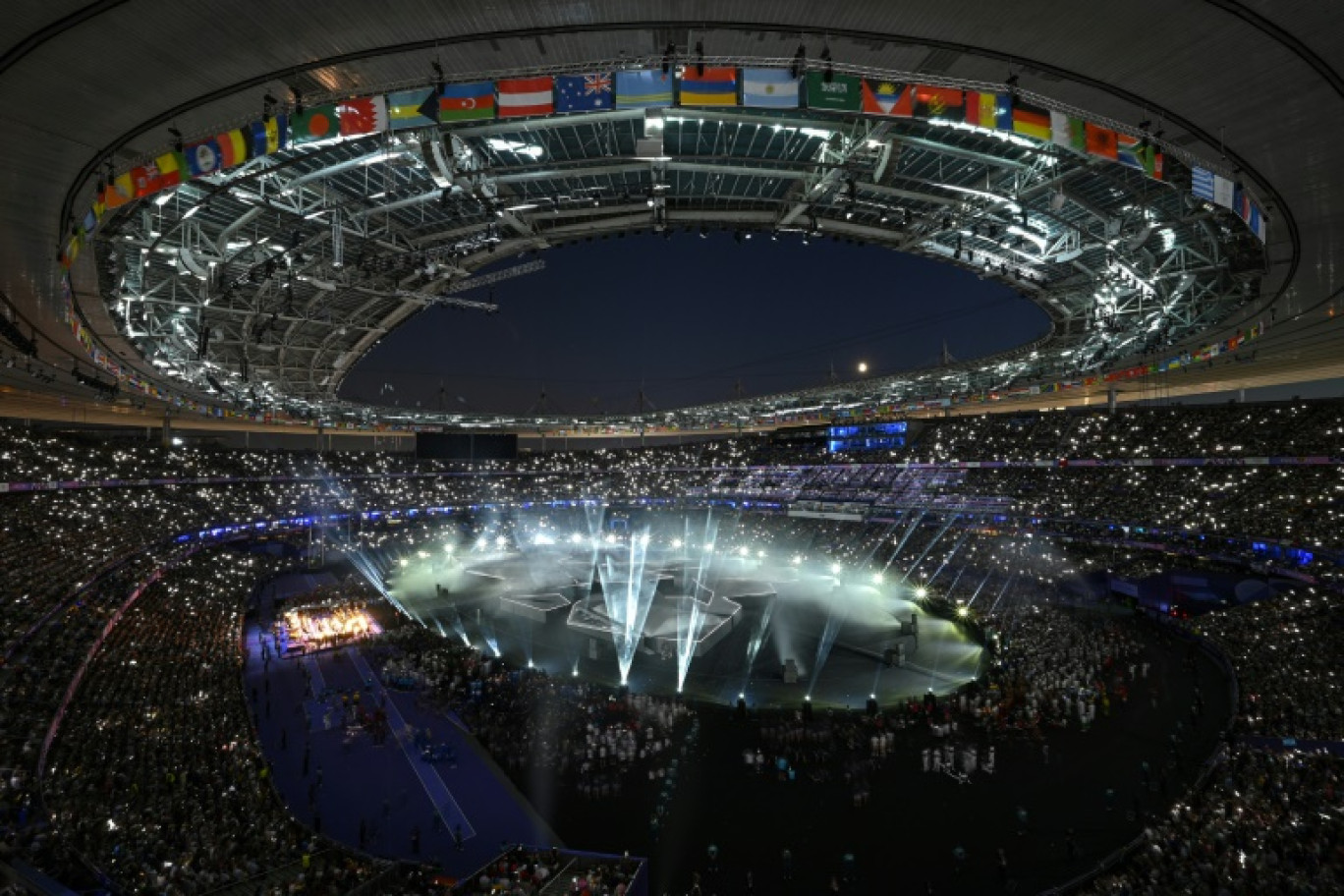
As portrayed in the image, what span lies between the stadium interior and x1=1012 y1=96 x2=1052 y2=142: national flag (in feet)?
0.21

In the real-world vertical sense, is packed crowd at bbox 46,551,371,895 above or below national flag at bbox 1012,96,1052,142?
below

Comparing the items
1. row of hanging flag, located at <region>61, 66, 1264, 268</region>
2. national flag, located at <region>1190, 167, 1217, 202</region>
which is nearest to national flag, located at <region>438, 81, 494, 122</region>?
row of hanging flag, located at <region>61, 66, 1264, 268</region>

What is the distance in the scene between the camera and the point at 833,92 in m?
6.93

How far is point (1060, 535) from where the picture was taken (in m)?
30.0

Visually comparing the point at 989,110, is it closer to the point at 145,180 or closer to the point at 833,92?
the point at 833,92

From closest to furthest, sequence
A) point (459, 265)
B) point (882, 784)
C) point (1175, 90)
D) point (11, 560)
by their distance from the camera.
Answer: point (1175, 90)
point (882, 784)
point (459, 265)
point (11, 560)

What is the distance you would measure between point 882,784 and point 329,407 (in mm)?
36482

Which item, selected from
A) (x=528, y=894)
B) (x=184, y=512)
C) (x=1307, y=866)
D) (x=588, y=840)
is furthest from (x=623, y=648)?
(x=184, y=512)

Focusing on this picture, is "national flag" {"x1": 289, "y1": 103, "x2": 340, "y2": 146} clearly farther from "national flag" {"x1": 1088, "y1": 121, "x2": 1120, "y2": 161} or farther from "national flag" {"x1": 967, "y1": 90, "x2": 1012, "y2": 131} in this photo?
"national flag" {"x1": 1088, "y1": 121, "x2": 1120, "y2": 161}

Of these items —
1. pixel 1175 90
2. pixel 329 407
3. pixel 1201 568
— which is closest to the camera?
pixel 1175 90

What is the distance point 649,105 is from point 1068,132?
5.58m

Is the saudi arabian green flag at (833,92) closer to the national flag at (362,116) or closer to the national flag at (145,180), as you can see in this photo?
the national flag at (362,116)

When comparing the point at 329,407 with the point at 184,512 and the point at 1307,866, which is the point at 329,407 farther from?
the point at 1307,866

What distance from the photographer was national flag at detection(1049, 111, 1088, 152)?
7.49 m
